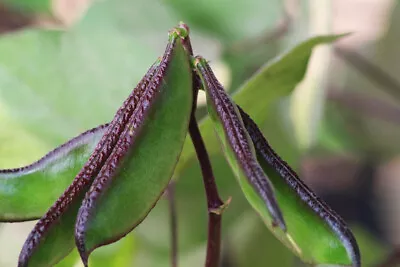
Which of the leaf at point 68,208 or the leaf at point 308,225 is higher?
the leaf at point 68,208

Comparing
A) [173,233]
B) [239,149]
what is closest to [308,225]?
[239,149]

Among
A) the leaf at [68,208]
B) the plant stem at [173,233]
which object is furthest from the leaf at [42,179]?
the plant stem at [173,233]

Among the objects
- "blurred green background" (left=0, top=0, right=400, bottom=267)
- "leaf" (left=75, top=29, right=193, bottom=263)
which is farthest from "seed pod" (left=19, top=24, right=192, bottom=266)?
"blurred green background" (left=0, top=0, right=400, bottom=267)

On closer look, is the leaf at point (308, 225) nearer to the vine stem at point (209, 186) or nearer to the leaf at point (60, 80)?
the vine stem at point (209, 186)

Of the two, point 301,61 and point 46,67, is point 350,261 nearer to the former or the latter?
point 301,61

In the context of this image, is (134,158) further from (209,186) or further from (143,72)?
(143,72)

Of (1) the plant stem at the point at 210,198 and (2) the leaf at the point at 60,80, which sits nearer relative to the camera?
(1) the plant stem at the point at 210,198

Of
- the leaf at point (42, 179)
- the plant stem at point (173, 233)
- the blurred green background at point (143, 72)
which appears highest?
the blurred green background at point (143, 72)
